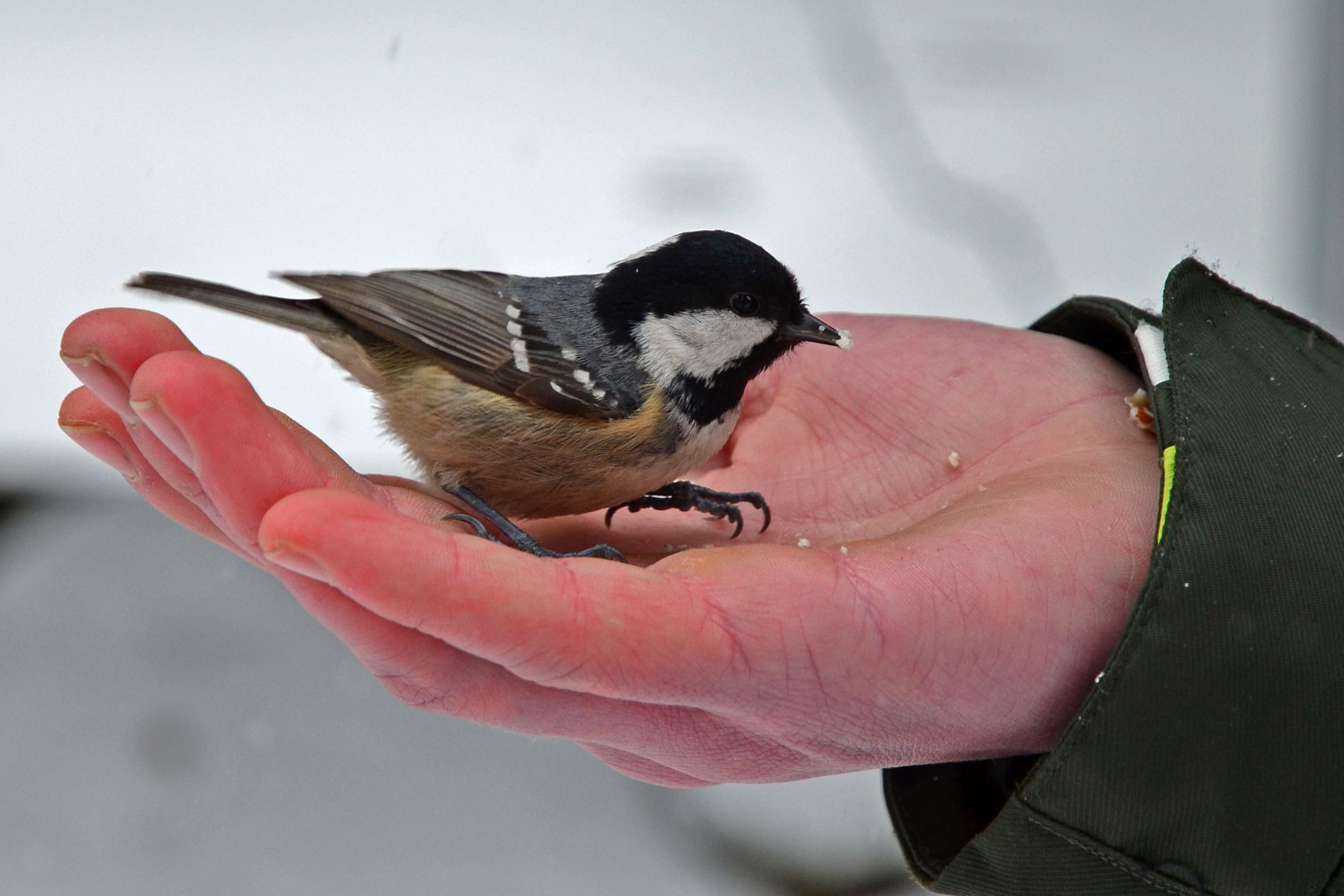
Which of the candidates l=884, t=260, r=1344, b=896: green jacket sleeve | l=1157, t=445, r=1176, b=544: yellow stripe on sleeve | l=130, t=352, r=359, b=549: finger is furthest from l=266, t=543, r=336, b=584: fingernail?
l=1157, t=445, r=1176, b=544: yellow stripe on sleeve

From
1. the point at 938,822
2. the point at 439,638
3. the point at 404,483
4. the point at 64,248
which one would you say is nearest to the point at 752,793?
the point at 938,822

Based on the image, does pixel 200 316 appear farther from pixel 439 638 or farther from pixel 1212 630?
pixel 1212 630

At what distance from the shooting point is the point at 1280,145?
2973 millimetres

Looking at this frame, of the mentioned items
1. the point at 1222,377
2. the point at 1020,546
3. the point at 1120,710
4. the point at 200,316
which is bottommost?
the point at 1120,710

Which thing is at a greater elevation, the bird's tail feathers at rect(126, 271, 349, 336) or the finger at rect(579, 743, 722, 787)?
the bird's tail feathers at rect(126, 271, 349, 336)

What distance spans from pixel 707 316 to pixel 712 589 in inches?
23.4

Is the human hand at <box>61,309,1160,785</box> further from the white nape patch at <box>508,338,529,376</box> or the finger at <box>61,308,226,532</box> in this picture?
the white nape patch at <box>508,338,529,376</box>

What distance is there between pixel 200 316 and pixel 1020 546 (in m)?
1.87

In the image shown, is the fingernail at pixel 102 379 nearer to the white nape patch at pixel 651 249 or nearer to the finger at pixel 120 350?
the finger at pixel 120 350

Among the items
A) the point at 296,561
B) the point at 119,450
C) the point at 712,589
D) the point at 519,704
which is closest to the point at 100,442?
the point at 119,450

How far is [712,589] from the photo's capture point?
127cm

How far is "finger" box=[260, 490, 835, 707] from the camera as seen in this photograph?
1.08m

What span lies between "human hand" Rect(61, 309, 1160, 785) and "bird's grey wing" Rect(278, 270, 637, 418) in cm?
23

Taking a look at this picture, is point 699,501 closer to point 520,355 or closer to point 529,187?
point 520,355
